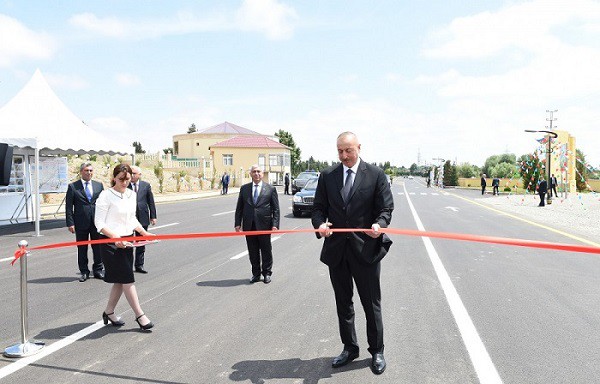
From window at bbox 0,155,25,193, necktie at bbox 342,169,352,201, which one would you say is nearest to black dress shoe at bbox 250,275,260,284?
necktie at bbox 342,169,352,201

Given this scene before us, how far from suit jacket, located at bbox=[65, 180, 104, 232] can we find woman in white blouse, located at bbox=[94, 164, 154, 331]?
10.0ft

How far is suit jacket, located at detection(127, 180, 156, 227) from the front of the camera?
8.50 meters

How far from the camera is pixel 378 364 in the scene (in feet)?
13.0

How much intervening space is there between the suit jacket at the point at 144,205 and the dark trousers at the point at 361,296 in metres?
5.28

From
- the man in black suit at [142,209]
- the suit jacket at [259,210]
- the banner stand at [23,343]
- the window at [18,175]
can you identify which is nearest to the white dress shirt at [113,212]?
the banner stand at [23,343]

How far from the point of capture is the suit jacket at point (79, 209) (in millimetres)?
7855

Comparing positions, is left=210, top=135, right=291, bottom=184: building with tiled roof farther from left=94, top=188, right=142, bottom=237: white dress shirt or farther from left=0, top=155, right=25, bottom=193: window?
left=94, top=188, right=142, bottom=237: white dress shirt

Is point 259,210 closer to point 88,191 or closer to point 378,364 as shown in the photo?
point 88,191

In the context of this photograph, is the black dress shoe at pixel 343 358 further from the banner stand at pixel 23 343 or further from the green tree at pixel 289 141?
the green tree at pixel 289 141

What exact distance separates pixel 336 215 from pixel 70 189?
18.5 ft

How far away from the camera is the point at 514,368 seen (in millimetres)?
3988

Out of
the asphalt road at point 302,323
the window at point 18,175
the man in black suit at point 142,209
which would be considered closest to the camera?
the asphalt road at point 302,323

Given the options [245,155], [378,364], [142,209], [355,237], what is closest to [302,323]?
[378,364]

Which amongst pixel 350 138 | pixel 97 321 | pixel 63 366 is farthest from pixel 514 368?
pixel 97 321
